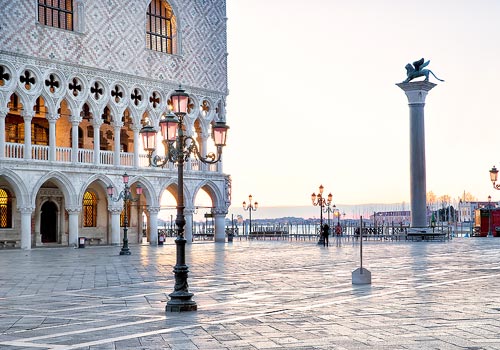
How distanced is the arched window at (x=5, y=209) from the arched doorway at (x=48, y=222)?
6.16 feet

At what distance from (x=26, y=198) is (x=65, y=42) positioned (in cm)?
672

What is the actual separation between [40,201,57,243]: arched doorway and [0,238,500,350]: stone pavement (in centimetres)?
1647

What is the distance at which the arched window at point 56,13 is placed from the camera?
33.2 metres

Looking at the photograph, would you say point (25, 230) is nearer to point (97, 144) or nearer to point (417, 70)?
point (97, 144)

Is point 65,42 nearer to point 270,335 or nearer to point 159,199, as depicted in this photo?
point 159,199

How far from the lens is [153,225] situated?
125 feet

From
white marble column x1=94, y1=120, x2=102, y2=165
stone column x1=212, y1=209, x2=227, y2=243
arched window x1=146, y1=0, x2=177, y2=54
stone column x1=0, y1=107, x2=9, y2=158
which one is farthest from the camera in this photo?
stone column x1=212, y1=209, x2=227, y2=243

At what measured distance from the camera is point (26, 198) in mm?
31766

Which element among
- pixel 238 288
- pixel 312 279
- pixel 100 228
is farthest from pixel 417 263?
pixel 100 228

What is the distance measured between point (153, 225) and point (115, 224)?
270cm

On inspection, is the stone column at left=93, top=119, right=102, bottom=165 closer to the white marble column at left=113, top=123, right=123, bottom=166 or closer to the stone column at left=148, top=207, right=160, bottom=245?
the white marble column at left=113, top=123, right=123, bottom=166

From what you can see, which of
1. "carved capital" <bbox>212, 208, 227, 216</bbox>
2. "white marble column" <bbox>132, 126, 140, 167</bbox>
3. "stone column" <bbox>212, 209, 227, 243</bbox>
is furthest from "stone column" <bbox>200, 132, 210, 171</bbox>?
"white marble column" <bbox>132, 126, 140, 167</bbox>

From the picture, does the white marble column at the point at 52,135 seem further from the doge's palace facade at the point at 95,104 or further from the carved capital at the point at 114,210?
the carved capital at the point at 114,210

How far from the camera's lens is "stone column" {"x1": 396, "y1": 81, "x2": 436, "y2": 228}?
1393 inches
